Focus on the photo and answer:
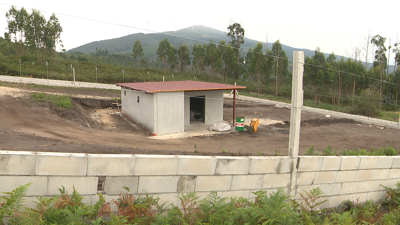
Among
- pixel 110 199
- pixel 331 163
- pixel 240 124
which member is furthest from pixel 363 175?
pixel 240 124

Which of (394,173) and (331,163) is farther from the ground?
(331,163)

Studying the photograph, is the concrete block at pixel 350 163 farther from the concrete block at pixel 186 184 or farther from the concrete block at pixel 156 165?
the concrete block at pixel 156 165

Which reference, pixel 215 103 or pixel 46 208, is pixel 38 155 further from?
pixel 215 103

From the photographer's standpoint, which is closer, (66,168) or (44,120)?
(66,168)

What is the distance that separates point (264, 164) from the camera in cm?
645

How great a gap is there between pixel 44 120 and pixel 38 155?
1186cm

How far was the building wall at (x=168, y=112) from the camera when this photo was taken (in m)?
16.2

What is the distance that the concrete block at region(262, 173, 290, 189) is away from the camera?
654 centimetres

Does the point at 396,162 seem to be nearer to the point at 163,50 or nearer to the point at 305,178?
the point at 305,178

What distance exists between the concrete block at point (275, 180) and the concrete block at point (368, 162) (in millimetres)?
2268

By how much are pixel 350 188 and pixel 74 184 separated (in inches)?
253

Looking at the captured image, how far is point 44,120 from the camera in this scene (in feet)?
50.7

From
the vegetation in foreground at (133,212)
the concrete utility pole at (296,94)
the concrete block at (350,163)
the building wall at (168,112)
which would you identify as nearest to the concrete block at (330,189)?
the concrete block at (350,163)

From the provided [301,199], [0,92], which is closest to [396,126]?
[301,199]
